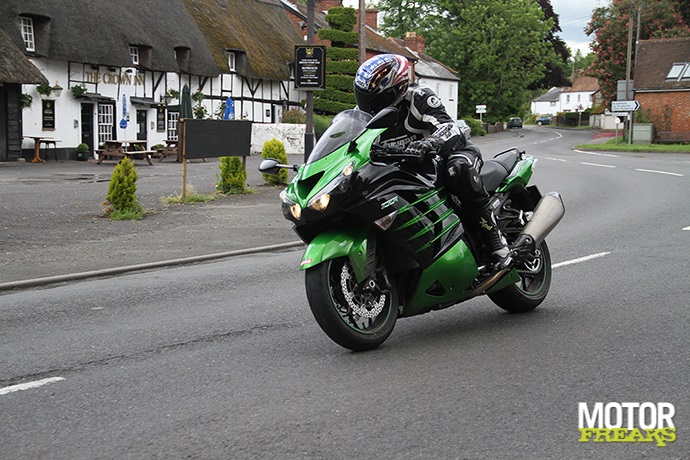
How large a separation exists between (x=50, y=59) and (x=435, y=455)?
33.6 m

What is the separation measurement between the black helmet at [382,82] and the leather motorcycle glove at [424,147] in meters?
0.41

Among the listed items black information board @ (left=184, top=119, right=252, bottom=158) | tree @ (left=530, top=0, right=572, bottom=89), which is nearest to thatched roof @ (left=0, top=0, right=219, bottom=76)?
black information board @ (left=184, top=119, right=252, bottom=158)

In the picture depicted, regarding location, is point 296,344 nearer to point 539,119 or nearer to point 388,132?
point 388,132

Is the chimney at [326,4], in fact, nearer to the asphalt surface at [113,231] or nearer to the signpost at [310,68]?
the signpost at [310,68]

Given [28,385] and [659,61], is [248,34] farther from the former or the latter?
[28,385]

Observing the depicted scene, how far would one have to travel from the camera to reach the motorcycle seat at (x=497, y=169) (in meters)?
6.80

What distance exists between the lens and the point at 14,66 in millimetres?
30859

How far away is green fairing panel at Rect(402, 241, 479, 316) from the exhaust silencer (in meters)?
0.67

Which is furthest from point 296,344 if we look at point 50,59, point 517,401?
point 50,59

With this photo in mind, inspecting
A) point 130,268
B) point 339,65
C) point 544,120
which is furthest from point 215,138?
point 544,120

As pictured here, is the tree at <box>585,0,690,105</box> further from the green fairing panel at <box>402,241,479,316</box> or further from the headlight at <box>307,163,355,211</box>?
the headlight at <box>307,163,355,211</box>

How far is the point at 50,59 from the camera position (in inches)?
1358

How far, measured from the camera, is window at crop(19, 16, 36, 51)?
3366 centimetres

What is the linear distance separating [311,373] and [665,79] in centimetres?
6128
